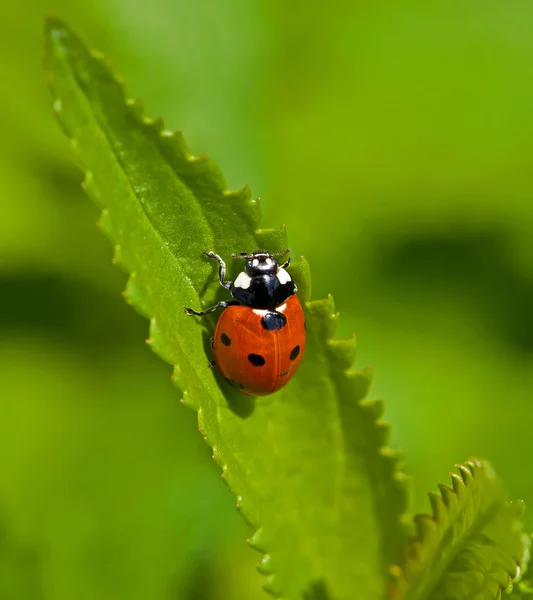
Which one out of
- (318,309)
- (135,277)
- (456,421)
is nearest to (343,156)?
(456,421)

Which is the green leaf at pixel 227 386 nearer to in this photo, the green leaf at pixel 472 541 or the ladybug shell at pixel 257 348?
the ladybug shell at pixel 257 348

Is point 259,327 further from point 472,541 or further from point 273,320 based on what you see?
point 472,541

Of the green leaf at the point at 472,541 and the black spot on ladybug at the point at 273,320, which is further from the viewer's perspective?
the black spot on ladybug at the point at 273,320

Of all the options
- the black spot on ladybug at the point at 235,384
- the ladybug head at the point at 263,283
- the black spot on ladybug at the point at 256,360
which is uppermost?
A: the ladybug head at the point at 263,283

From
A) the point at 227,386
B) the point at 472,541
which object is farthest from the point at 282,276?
the point at 472,541

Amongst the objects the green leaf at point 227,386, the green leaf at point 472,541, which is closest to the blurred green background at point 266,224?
the green leaf at point 227,386

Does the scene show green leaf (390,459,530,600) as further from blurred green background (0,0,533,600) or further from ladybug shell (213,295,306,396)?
blurred green background (0,0,533,600)
